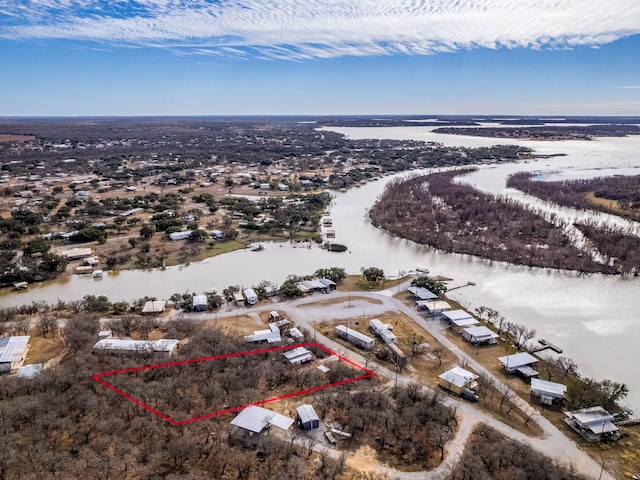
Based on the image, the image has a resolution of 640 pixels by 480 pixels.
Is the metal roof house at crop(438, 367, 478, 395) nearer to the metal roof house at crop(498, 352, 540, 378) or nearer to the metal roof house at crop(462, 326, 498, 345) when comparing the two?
the metal roof house at crop(498, 352, 540, 378)

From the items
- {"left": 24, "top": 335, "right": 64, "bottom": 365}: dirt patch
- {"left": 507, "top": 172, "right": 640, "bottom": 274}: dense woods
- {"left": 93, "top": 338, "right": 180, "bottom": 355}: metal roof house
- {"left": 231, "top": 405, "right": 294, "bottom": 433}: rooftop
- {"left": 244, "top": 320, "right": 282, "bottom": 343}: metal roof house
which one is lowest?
{"left": 24, "top": 335, "right": 64, "bottom": 365}: dirt patch

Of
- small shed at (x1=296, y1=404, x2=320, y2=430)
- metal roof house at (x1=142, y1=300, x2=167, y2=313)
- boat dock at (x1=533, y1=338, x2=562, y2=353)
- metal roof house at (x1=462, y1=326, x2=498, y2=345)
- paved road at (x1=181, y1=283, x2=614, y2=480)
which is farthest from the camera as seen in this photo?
metal roof house at (x1=142, y1=300, x2=167, y2=313)

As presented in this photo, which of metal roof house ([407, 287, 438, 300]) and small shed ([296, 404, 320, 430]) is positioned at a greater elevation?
metal roof house ([407, 287, 438, 300])

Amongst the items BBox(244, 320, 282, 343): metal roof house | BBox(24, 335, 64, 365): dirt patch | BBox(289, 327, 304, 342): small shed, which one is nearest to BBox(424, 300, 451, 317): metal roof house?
BBox(289, 327, 304, 342): small shed

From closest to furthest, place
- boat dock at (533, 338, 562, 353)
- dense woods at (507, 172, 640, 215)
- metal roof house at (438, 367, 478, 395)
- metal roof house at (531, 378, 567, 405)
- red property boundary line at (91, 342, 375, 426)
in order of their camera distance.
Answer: red property boundary line at (91, 342, 375, 426) < metal roof house at (531, 378, 567, 405) < metal roof house at (438, 367, 478, 395) < boat dock at (533, 338, 562, 353) < dense woods at (507, 172, 640, 215)

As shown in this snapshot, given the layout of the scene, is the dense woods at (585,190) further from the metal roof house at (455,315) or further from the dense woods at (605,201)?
the metal roof house at (455,315)

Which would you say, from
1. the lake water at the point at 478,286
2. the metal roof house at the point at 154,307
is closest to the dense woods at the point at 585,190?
the lake water at the point at 478,286

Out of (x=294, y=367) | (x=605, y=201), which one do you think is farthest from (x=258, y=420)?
(x=605, y=201)

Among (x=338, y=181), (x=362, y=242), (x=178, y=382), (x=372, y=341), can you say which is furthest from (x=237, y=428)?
(x=338, y=181)
